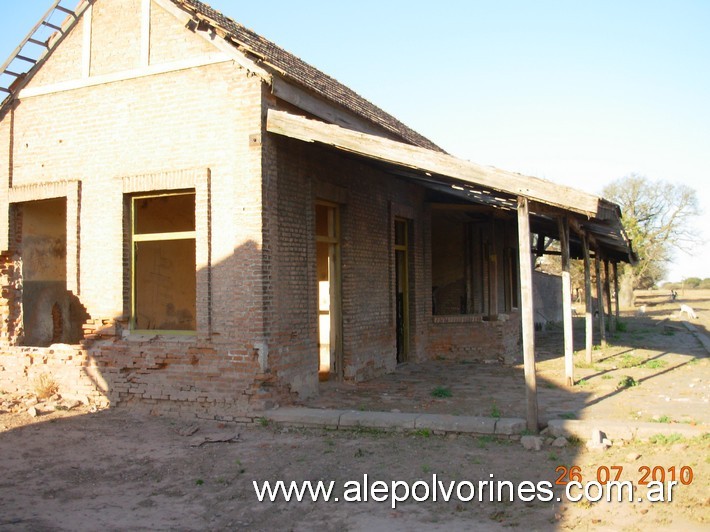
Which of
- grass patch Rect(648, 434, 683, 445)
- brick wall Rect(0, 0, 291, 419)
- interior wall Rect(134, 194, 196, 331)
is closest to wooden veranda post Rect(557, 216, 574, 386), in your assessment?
grass patch Rect(648, 434, 683, 445)

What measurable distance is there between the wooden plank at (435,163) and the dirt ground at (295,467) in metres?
2.69

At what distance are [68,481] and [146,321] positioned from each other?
21.4 feet

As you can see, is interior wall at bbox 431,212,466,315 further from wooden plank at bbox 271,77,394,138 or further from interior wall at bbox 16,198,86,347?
interior wall at bbox 16,198,86,347

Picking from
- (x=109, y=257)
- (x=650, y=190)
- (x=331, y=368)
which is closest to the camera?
(x=109, y=257)

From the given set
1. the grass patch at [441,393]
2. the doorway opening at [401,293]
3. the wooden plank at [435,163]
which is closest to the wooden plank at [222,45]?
the wooden plank at [435,163]

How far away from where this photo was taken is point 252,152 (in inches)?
321

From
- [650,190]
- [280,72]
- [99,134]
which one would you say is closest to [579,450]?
[280,72]

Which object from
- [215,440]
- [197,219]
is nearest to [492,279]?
[197,219]

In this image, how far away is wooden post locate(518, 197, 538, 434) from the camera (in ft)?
23.0

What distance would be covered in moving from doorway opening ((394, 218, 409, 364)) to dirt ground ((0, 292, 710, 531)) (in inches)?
→ 136

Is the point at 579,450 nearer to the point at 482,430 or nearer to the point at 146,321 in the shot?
the point at 482,430

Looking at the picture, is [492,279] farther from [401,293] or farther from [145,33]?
[145,33]

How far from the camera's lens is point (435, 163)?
7.46m
